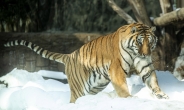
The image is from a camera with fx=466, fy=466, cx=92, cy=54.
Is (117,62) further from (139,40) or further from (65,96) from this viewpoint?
(65,96)

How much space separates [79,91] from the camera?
534cm

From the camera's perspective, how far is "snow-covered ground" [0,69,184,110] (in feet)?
12.0

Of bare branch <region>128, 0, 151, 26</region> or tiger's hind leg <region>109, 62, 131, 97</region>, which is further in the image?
bare branch <region>128, 0, 151, 26</region>

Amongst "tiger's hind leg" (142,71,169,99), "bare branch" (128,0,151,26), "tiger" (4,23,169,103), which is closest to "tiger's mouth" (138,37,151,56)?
"tiger" (4,23,169,103)

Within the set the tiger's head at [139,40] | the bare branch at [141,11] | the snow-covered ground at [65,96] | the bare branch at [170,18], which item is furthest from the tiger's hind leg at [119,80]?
the bare branch at [141,11]

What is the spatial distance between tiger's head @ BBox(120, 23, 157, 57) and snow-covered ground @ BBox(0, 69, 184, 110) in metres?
0.44

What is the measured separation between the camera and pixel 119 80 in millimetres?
4547

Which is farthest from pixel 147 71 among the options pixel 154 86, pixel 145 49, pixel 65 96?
pixel 65 96

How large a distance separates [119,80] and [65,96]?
185 centimetres

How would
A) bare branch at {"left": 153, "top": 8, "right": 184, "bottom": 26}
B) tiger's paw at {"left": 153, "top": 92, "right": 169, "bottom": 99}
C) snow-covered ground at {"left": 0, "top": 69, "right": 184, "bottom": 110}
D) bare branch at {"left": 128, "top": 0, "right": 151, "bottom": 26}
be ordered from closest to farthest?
snow-covered ground at {"left": 0, "top": 69, "right": 184, "bottom": 110} < tiger's paw at {"left": 153, "top": 92, "right": 169, "bottom": 99} < bare branch at {"left": 153, "top": 8, "right": 184, "bottom": 26} < bare branch at {"left": 128, "top": 0, "right": 151, "bottom": 26}

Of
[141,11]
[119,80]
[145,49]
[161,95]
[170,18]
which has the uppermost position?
[141,11]

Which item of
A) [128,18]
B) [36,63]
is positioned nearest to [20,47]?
[36,63]

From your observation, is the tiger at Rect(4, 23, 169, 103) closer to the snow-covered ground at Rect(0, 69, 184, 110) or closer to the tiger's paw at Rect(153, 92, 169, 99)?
the tiger's paw at Rect(153, 92, 169, 99)

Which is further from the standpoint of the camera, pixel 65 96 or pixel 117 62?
pixel 65 96
